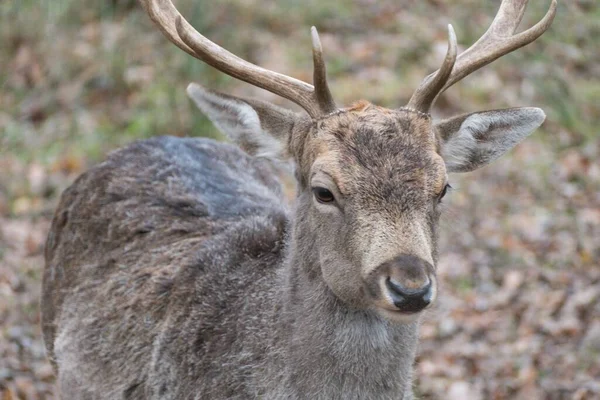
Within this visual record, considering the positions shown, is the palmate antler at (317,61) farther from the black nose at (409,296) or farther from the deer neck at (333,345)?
the black nose at (409,296)

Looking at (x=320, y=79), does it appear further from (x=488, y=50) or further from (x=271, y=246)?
(x=271, y=246)

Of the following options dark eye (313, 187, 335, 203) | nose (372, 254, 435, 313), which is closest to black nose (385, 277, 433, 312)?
nose (372, 254, 435, 313)

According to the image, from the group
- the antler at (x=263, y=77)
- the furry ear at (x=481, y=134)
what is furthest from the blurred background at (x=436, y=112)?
the antler at (x=263, y=77)

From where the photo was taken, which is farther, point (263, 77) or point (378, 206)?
point (263, 77)

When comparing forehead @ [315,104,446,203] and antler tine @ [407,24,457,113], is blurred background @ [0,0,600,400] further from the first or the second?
forehead @ [315,104,446,203]

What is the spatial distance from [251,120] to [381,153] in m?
0.95

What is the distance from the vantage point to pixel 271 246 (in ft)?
17.3

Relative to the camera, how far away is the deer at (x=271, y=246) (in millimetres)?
4254

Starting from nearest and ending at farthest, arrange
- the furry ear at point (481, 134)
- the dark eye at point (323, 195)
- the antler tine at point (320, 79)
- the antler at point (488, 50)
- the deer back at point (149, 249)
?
the dark eye at point (323, 195)
the antler tine at point (320, 79)
the antler at point (488, 50)
the furry ear at point (481, 134)
the deer back at point (149, 249)

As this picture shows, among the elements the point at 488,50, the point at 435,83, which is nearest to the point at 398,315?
the point at 435,83

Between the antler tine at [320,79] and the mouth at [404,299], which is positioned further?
the antler tine at [320,79]

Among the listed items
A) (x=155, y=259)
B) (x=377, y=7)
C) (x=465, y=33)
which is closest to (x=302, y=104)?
(x=155, y=259)

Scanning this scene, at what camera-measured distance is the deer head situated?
161 inches

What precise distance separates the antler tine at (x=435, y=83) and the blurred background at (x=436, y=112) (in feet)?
9.22
